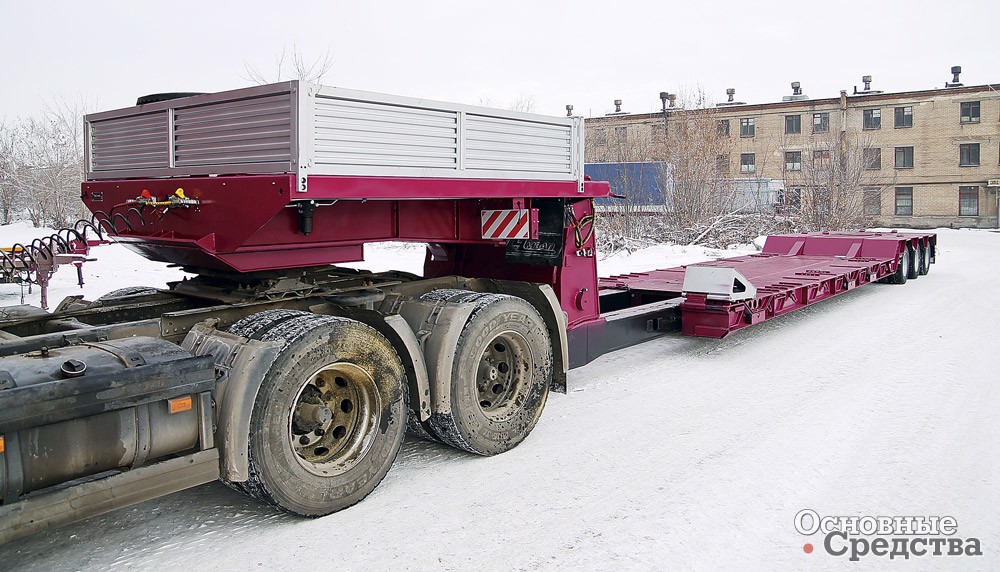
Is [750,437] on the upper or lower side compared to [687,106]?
lower

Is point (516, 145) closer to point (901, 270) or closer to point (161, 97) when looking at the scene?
point (161, 97)

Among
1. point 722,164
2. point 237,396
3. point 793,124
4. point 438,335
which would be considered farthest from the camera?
point 793,124

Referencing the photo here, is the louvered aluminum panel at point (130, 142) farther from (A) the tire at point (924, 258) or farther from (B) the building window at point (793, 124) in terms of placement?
(B) the building window at point (793, 124)

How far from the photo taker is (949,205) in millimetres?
47625

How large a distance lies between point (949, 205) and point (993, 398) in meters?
48.0

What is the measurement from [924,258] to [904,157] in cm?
3830

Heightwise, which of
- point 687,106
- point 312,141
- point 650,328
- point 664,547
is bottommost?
point 664,547

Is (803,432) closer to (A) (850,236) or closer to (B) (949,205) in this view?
(A) (850,236)

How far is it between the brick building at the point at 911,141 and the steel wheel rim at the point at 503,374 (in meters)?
40.4

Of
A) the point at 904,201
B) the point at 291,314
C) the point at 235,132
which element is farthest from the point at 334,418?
the point at 904,201

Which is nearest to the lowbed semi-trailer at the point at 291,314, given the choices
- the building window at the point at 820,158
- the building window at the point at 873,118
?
the building window at the point at 820,158

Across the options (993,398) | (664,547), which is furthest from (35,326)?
(993,398)

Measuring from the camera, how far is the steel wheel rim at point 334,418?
429 centimetres

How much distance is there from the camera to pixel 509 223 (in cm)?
571
